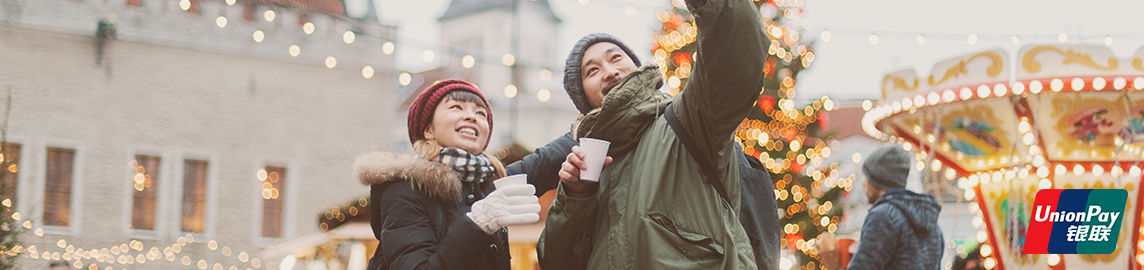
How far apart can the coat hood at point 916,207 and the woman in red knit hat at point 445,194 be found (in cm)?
277

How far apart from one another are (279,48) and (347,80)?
178 cm

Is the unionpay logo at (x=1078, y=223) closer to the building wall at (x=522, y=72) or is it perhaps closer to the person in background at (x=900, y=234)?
the person in background at (x=900, y=234)

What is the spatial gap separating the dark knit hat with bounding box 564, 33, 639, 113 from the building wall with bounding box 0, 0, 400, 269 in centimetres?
1460

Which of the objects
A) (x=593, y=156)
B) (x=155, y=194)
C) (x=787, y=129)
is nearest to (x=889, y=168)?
(x=593, y=156)

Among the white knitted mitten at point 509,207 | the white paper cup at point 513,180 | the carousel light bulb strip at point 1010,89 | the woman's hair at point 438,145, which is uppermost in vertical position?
the carousel light bulb strip at point 1010,89

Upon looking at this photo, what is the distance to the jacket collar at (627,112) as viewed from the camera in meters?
2.39

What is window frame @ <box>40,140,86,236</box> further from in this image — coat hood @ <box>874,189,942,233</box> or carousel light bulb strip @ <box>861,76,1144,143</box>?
coat hood @ <box>874,189,942,233</box>

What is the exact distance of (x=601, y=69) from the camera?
8.86 ft

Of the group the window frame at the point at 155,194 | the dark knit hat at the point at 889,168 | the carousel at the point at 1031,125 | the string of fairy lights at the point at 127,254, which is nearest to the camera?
the dark knit hat at the point at 889,168

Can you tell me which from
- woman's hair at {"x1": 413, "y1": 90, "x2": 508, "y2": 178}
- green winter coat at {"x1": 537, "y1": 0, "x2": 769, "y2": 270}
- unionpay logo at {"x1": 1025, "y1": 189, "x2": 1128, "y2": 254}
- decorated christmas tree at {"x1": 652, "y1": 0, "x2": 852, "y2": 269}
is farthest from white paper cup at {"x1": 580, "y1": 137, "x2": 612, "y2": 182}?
decorated christmas tree at {"x1": 652, "y1": 0, "x2": 852, "y2": 269}

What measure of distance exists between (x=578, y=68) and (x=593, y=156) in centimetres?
45

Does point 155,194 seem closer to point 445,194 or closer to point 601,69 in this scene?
point 445,194

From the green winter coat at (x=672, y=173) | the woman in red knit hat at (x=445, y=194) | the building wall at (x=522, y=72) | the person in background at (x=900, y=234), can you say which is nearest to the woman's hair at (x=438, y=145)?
the woman in red knit hat at (x=445, y=194)

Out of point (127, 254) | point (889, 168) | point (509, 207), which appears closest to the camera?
point (509, 207)
